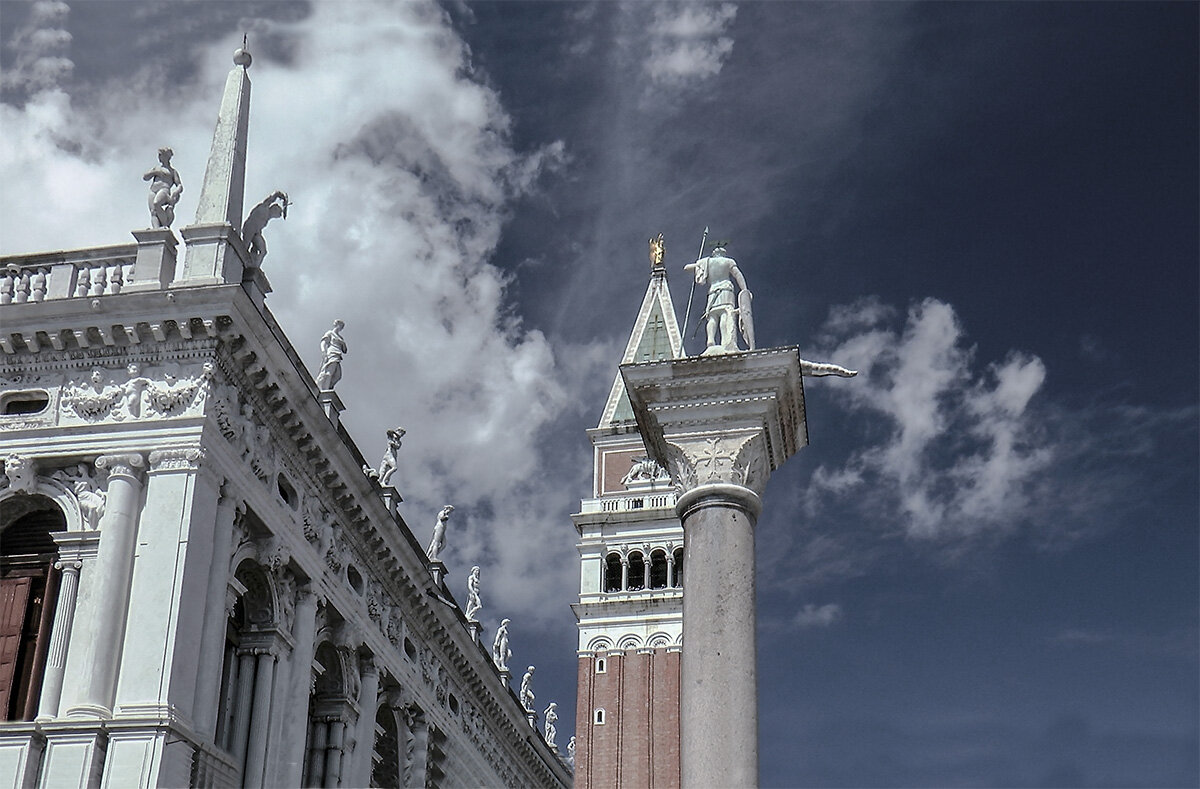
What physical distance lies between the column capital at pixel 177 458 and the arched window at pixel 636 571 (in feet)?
112

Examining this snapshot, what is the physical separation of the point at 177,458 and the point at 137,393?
1.36 m

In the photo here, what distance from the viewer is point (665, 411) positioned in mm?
14391

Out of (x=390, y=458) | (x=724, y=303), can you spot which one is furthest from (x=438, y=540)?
(x=724, y=303)

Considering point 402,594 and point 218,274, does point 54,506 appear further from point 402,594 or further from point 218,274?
point 402,594

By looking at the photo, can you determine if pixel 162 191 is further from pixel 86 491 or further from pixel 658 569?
pixel 658 569

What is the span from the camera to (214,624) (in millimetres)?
20812

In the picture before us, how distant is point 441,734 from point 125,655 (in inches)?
547

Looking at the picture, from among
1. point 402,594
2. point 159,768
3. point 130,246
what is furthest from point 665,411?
point 402,594

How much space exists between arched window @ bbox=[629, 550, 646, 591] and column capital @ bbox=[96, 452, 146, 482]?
34.0 m

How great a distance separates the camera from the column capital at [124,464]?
20750 mm

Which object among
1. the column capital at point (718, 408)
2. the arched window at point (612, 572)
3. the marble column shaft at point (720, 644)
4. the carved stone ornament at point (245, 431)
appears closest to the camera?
the marble column shaft at point (720, 644)

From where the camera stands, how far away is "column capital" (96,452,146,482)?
68.1ft

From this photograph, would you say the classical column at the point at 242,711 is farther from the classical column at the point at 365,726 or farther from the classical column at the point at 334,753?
the classical column at the point at 365,726

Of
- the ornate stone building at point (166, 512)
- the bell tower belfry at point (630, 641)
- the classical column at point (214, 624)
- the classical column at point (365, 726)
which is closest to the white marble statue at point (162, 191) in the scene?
the ornate stone building at point (166, 512)
